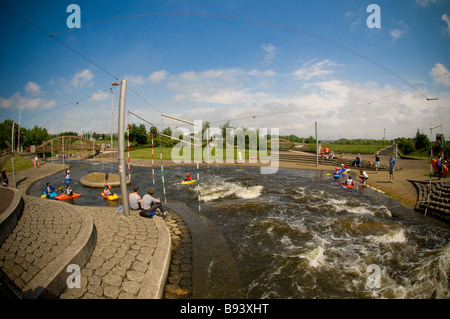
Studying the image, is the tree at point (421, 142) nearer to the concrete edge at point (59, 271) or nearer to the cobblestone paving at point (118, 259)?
the cobblestone paving at point (118, 259)

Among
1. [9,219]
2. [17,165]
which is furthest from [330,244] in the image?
[17,165]

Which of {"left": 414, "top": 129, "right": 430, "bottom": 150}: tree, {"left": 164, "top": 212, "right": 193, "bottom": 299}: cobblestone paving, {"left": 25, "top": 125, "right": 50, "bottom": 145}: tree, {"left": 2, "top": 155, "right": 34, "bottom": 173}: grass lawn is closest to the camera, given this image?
{"left": 164, "top": 212, "right": 193, "bottom": 299}: cobblestone paving

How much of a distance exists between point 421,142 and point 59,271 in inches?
1996

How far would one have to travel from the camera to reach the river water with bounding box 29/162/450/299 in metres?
5.88

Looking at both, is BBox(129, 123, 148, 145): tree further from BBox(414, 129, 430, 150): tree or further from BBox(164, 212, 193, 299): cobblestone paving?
BBox(414, 129, 430, 150): tree

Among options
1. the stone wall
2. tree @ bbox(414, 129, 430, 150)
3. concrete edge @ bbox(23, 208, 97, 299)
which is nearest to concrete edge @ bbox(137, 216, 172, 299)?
concrete edge @ bbox(23, 208, 97, 299)

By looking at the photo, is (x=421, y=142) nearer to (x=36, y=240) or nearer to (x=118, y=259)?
(x=118, y=259)

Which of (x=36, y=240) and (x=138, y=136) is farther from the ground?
(x=138, y=136)

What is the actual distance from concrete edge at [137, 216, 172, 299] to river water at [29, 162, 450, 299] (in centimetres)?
192

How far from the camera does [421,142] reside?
36.7 m

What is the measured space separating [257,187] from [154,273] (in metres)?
13.9

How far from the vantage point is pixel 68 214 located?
831 centimetres

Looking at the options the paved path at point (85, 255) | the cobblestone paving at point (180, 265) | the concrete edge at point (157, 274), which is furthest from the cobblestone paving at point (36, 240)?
the cobblestone paving at point (180, 265)
